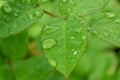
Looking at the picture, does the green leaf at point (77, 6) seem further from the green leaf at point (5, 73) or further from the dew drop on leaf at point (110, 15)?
the green leaf at point (5, 73)

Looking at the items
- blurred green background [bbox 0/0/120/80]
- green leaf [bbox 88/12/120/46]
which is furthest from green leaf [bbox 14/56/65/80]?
green leaf [bbox 88/12/120/46]

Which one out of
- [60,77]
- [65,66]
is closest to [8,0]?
[65,66]

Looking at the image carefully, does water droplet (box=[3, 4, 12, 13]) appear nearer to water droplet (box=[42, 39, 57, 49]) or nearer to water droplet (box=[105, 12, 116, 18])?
water droplet (box=[42, 39, 57, 49])

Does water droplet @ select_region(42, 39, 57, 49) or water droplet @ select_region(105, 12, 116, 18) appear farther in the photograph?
water droplet @ select_region(105, 12, 116, 18)

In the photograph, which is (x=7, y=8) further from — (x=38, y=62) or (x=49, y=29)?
(x=38, y=62)

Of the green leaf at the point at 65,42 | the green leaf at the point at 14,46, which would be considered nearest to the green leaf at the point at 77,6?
the green leaf at the point at 65,42

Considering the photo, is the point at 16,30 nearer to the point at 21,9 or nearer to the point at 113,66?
the point at 21,9

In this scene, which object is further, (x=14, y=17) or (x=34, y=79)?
(x=34, y=79)
